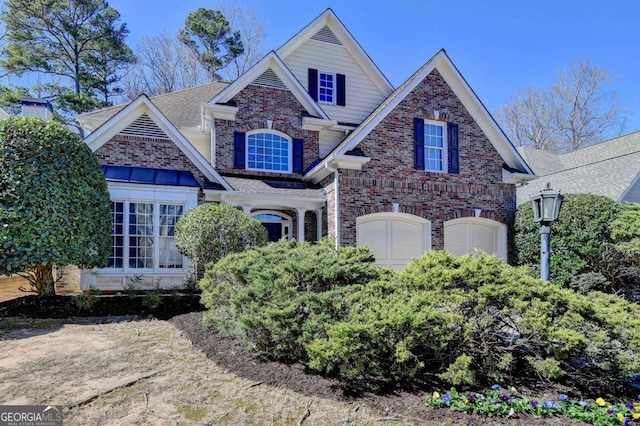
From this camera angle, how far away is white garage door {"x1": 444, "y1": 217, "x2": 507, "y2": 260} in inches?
514

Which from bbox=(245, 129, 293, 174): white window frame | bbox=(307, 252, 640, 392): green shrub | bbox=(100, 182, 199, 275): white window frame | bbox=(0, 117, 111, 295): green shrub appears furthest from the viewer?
bbox=(245, 129, 293, 174): white window frame

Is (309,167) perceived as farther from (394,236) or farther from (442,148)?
(442,148)

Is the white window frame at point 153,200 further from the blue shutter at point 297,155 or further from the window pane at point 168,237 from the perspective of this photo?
the blue shutter at point 297,155

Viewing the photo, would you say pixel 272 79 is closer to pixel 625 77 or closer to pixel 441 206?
pixel 441 206

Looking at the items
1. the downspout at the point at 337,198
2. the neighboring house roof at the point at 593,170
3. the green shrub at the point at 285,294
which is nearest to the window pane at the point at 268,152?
the downspout at the point at 337,198

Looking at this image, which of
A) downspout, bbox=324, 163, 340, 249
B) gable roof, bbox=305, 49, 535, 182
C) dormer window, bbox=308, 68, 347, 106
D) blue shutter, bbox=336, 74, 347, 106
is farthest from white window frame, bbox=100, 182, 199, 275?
blue shutter, bbox=336, 74, 347, 106

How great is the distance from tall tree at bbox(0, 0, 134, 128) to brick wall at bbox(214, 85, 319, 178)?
15631mm

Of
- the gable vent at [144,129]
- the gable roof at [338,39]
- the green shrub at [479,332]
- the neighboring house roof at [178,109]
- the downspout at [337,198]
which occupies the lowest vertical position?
the green shrub at [479,332]

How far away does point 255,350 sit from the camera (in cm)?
474

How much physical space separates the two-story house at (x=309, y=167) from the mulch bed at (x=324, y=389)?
6151 millimetres

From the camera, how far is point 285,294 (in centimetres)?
468

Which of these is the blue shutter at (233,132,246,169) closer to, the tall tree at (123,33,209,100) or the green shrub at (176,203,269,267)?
the green shrub at (176,203,269,267)

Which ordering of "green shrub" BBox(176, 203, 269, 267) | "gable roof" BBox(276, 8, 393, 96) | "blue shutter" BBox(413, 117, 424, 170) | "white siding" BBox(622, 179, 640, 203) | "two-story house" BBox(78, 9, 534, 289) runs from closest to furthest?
"green shrub" BBox(176, 203, 269, 267)
"two-story house" BBox(78, 9, 534, 289)
"blue shutter" BBox(413, 117, 424, 170)
"gable roof" BBox(276, 8, 393, 96)
"white siding" BBox(622, 179, 640, 203)

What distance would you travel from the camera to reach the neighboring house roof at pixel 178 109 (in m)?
13.2
